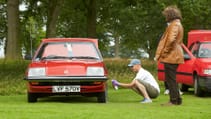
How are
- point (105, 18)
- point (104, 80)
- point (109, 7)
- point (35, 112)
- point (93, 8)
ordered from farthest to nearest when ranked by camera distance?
point (105, 18) → point (109, 7) → point (93, 8) → point (104, 80) → point (35, 112)

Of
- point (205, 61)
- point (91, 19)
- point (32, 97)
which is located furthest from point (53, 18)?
point (32, 97)

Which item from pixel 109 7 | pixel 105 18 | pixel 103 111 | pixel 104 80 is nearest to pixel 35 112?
pixel 103 111

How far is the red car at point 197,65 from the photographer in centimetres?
1425

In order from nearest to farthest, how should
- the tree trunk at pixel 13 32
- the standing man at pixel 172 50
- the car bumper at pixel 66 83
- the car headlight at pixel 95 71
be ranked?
1. the standing man at pixel 172 50
2. the car bumper at pixel 66 83
3. the car headlight at pixel 95 71
4. the tree trunk at pixel 13 32

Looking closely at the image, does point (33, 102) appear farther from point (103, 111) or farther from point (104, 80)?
point (103, 111)

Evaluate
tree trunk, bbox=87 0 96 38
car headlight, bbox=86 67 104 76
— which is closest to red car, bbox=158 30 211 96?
car headlight, bbox=86 67 104 76

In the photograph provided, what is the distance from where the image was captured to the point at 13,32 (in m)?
28.4

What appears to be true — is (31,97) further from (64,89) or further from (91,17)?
(91,17)

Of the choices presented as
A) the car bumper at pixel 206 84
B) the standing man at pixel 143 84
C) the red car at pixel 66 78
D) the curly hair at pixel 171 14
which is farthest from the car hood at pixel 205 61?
the curly hair at pixel 171 14

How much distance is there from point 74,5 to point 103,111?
103 feet

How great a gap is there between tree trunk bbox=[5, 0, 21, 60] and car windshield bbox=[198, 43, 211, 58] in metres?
14.1

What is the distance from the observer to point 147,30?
59562 millimetres

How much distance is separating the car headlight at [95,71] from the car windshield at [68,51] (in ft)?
3.10

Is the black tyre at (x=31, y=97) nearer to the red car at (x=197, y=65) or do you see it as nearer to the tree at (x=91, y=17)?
the red car at (x=197, y=65)
